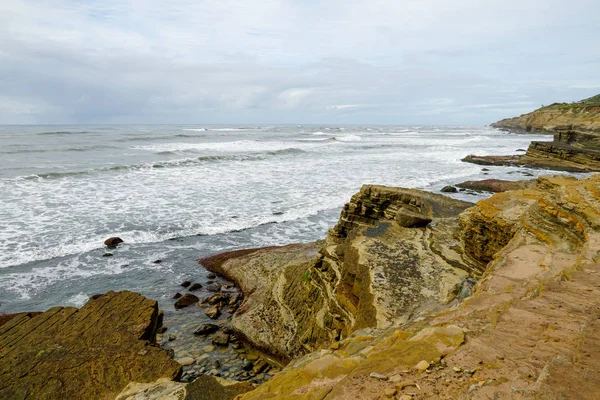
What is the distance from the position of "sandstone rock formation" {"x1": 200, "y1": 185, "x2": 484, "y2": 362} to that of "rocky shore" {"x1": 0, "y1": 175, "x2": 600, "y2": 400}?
40 millimetres

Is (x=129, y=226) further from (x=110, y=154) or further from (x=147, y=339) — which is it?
(x=110, y=154)

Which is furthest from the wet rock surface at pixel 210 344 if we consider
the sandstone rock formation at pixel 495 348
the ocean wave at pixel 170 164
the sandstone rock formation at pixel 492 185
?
the ocean wave at pixel 170 164

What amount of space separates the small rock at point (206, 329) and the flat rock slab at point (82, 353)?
215cm

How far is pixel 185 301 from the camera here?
10.9 meters

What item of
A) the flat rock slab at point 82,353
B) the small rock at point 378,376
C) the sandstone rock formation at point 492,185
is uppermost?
the small rock at point 378,376

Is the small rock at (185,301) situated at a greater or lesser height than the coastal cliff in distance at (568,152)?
lesser

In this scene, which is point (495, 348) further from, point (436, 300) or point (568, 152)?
point (568, 152)

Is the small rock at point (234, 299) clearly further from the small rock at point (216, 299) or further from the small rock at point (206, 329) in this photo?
the small rock at point (206, 329)

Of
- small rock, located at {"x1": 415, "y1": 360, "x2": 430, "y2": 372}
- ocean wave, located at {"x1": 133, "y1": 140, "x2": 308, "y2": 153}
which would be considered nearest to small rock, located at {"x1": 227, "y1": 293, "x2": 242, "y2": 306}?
small rock, located at {"x1": 415, "y1": 360, "x2": 430, "y2": 372}

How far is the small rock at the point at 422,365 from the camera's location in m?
3.19

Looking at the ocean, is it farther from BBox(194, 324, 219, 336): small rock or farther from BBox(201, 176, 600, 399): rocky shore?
BBox(201, 176, 600, 399): rocky shore

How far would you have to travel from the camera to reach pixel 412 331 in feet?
14.2

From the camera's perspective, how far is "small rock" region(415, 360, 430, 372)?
3.19m

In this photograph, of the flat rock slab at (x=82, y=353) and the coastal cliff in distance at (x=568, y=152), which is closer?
the flat rock slab at (x=82, y=353)
